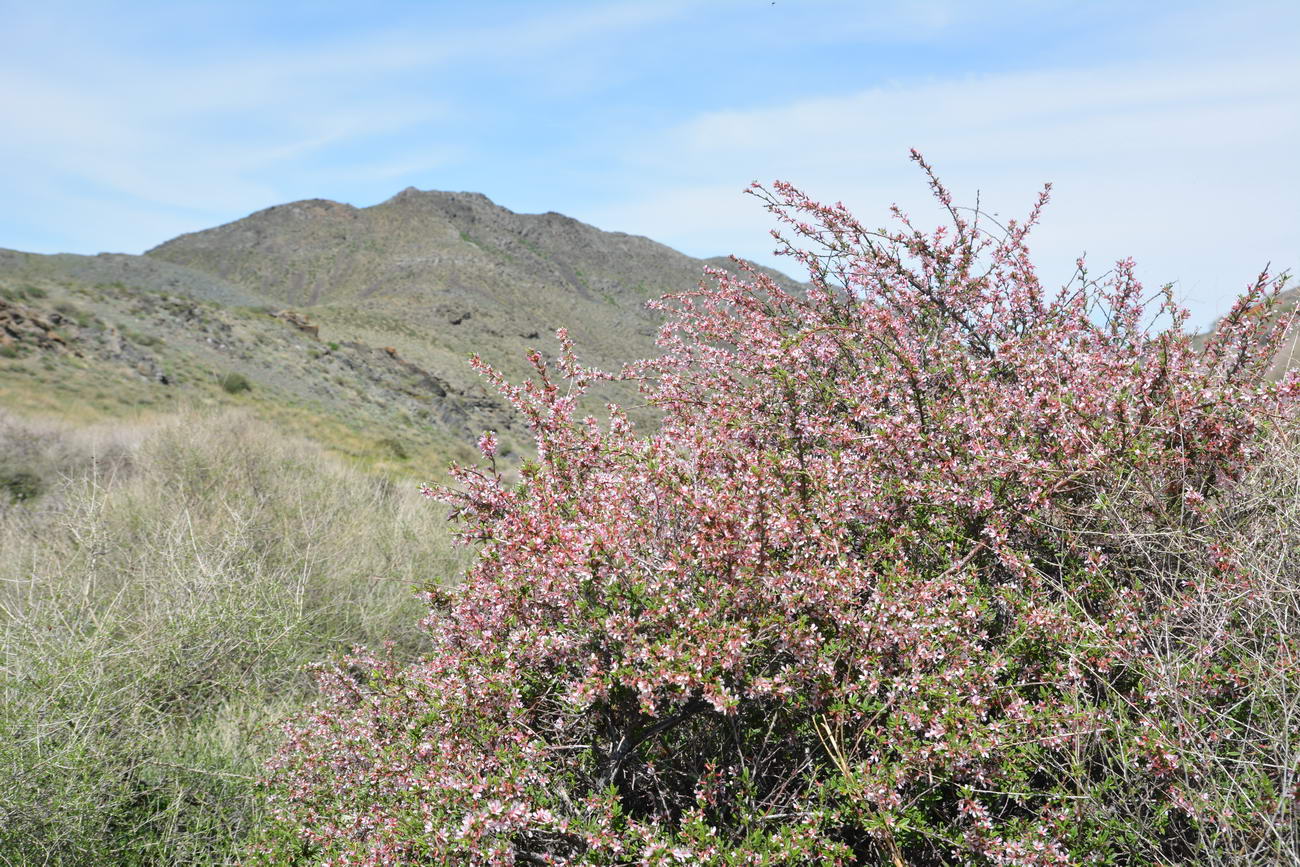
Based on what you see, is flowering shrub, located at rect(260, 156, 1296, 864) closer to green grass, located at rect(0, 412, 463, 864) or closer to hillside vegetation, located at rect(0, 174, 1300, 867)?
hillside vegetation, located at rect(0, 174, 1300, 867)

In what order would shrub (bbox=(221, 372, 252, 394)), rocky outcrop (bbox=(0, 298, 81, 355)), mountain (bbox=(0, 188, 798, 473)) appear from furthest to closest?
shrub (bbox=(221, 372, 252, 394)) → mountain (bbox=(0, 188, 798, 473)) → rocky outcrop (bbox=(0, 298, 81, 355))

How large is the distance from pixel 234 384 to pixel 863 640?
103 feet

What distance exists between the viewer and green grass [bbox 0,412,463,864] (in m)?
4.85

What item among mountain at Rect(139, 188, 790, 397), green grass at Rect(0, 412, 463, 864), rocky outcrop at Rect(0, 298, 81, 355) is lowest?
green grass at Rect(0, 412, 463, 864)

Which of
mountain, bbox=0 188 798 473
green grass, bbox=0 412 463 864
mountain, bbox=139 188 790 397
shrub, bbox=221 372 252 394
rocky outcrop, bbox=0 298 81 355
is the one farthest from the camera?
mountain, bbox=139 188 790 397

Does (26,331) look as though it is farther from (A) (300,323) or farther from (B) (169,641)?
(B) (169,641)

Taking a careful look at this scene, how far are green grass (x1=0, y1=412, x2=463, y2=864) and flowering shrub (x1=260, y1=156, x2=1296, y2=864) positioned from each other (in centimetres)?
103

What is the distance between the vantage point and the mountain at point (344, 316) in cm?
2758

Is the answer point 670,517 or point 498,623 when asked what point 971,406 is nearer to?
point 670,517

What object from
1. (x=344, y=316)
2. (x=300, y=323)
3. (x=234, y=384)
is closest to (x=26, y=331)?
(x=234, y=384)

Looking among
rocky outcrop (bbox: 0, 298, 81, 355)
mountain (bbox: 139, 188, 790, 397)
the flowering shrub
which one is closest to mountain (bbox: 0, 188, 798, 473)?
rocky outcrop (bbox: 0, 298, 81, 355)

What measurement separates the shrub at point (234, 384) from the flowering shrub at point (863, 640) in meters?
29.0

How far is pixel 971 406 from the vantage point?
12.4 feet

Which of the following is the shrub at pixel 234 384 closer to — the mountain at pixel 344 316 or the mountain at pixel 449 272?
the mountain at pixel 344 316
